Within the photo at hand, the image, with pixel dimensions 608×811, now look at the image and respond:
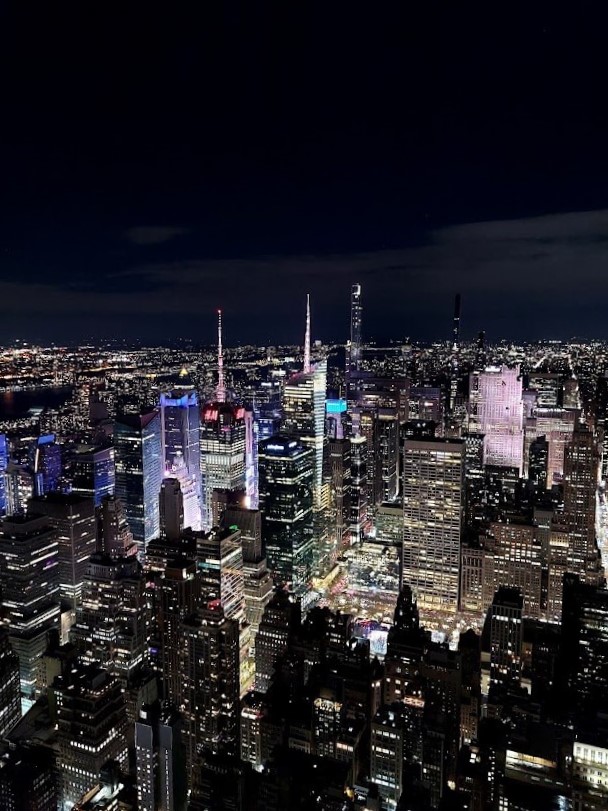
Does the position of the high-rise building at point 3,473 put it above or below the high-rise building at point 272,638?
above

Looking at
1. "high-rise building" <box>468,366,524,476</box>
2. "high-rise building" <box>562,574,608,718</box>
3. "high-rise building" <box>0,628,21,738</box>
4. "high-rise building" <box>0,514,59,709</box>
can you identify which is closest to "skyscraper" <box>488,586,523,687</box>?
"high-rise building" <box>562,574,608,718</box>

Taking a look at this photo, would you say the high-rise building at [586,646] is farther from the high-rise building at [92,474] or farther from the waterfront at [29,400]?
the waterfront at [29,400]

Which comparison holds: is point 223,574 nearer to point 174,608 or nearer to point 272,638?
point 174,608

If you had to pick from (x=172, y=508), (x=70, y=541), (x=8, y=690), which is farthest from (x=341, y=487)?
(x=8, y=690)

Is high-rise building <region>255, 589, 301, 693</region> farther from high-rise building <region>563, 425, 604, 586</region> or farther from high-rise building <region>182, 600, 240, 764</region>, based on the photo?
high-rise building <region>563, 425, 604, 586</region>


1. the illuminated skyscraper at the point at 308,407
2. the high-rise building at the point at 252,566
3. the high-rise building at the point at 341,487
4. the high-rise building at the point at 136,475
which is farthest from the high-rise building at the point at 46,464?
the high-rise building at the point at 341,487

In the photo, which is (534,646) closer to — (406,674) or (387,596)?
(406,674)
